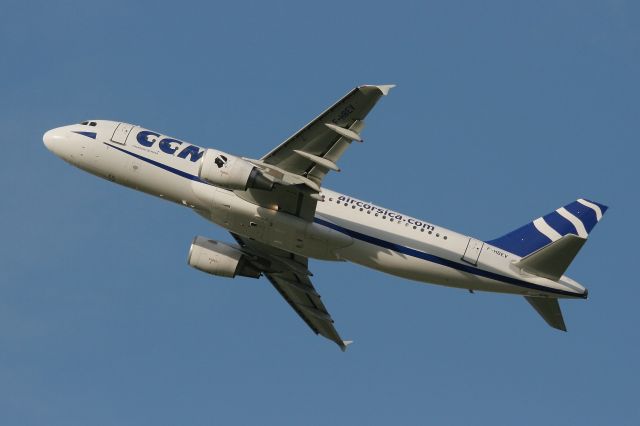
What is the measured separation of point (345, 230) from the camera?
5625 cm

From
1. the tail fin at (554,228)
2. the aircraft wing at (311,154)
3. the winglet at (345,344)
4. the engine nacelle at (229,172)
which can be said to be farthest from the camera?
the winglet at (345,344)

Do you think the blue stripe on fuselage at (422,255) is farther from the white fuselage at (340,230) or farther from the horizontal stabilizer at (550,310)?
the horizontal stabilizer at (550,310)

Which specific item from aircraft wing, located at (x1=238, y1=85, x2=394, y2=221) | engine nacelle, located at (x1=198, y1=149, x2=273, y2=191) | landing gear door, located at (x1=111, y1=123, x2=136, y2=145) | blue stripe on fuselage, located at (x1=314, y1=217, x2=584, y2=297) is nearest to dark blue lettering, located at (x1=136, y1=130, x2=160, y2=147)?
landing gear door, located at (x1=111, y1=123, x2=136, y2=145)

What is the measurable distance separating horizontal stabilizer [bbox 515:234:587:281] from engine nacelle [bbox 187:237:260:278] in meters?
15.6

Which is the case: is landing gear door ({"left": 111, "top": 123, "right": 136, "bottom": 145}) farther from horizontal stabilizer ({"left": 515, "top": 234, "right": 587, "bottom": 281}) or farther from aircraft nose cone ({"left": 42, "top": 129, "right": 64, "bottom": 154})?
horizontal stabilizer ({"left": 515, "top": 234, "right": 587, "bottom": 281})

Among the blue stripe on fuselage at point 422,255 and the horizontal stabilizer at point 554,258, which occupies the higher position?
the horizontal stabilizer at point 554,258

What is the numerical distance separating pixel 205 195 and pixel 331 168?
7.31 m

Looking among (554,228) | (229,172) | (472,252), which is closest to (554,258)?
(472,252)

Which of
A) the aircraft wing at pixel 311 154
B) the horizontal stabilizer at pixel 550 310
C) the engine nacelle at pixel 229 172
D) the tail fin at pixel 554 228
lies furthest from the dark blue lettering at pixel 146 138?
the horizontal stabilizer at pixel 550 310

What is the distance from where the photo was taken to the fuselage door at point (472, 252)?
55781mm

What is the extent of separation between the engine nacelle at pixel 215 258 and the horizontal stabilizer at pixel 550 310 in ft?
52.4

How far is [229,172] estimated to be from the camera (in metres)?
52.4

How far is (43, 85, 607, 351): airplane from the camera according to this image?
52906 mm

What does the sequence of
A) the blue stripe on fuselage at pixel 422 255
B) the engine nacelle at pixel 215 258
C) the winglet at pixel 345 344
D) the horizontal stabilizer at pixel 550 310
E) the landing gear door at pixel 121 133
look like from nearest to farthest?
the blue stripe on fuselage at pixel 422 255
the horizontal stabilizer at pixel 550 310
the landing gear door at pixel 121 133
the engine nacelle at pixel 215 258
the winglet at pixel 345 344
